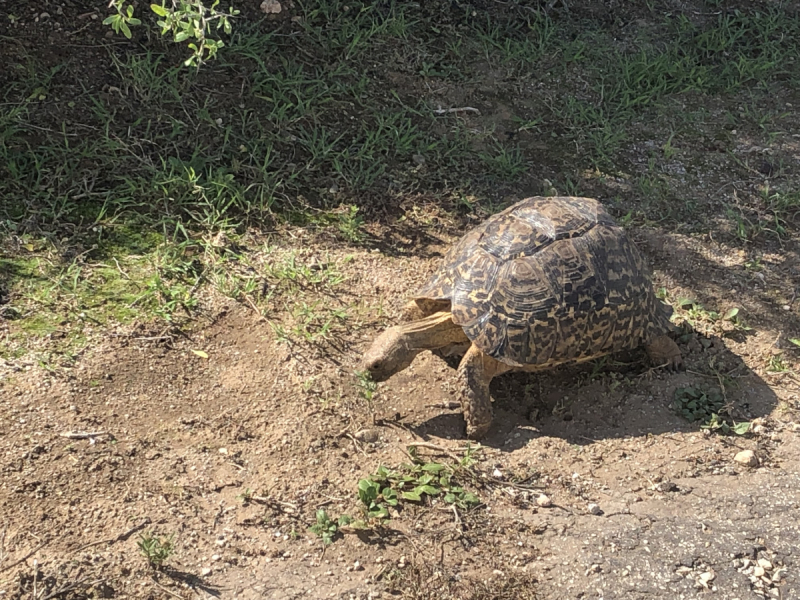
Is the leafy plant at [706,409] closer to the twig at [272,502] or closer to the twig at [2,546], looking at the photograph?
the twig at [272,502]

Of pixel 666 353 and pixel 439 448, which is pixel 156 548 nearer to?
pixel 439 448

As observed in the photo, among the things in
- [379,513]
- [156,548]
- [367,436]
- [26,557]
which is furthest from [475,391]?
[26,557]

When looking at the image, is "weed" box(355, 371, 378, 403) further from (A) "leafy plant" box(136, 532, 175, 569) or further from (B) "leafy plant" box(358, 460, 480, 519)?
(A) "leafy plant" box(136, 532, 175, 569)

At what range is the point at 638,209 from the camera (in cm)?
551

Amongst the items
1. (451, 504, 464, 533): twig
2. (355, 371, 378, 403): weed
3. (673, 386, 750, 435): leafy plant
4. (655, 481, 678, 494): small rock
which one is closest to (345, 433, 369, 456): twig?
(355, 371, 378, 403): weed

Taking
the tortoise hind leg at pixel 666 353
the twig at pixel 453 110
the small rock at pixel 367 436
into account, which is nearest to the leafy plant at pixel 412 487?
the small rock at pixel 367 436

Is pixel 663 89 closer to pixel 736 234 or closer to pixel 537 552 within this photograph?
pixel 736 234

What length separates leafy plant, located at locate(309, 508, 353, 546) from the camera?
127 inches

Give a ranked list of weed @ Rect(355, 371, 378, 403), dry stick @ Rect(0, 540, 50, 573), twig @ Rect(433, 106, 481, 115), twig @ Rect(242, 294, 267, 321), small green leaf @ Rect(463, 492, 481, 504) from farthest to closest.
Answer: twig @ Rect(433, 106, 481, 115), twig @ Rect(242, 294, 267, 321), weed @ Rect(355, 371, 378, 403), small green leaf @ Rect(463, 492, 481, 504), dry stick @ Rect(0, 540, 50, 573)

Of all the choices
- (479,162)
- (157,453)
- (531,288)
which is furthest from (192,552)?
(479,162)

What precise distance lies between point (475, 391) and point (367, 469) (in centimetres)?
70

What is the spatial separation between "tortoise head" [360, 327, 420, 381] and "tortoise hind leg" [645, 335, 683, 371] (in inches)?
54.7

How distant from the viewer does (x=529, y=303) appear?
3902mm

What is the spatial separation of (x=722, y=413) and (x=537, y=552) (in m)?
1.46
